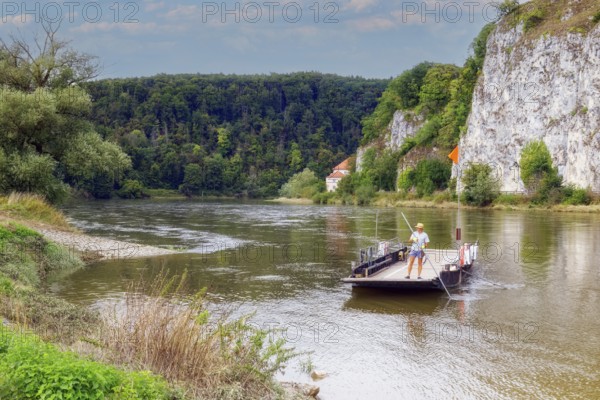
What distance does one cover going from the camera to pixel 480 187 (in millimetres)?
78812

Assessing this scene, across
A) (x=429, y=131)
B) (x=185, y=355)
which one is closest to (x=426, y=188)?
(x=429, y=131)

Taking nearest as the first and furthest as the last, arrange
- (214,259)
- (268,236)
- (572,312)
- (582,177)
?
(572,312)
(214,259)
(268,236)
(582,177)

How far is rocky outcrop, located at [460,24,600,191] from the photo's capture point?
7075 centimetres

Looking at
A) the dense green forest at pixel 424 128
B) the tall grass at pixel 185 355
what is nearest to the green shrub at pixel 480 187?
the dense green forest at pixel 424 128

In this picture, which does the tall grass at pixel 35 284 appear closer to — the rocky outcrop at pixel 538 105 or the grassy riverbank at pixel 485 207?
the grassy riverbank at pixel 485 207

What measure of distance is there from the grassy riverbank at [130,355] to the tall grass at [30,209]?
49.9 feet

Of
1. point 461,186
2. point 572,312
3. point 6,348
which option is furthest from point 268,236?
point 461,186

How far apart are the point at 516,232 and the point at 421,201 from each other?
5088 centimetres

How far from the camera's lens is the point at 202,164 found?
16925cm

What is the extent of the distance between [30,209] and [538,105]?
69612 millimetres

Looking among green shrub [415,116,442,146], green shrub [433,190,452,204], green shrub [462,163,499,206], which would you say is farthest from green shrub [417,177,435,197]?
green shrub [415,116,442,146]

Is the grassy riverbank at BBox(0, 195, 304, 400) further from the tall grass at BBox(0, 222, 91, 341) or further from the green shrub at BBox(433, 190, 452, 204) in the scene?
the green shrub at BBox(433, 190, 452, 204)

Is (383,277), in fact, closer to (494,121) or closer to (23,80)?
(23,80)

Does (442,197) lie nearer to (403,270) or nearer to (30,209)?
(30,209)
